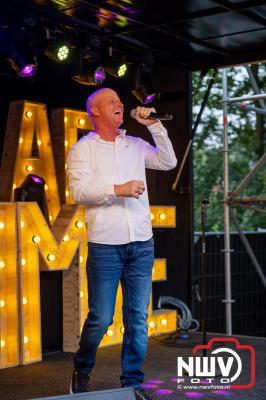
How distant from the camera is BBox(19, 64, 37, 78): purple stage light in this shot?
16.5 ft

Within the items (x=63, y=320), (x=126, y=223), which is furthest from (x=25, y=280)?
(x=126, y=223)

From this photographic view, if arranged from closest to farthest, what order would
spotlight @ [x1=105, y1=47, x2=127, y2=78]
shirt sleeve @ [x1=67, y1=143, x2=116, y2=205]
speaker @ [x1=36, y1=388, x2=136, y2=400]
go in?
speaker @ [x1=36, y1=388, x2=136, y2=400]
shirt sleeve @ [x1=67, y1=143, x2=116, y2=205]
spotlight @ [x1=105, y1=47, x2=127, y2=78]

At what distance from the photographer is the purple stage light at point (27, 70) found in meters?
5.02

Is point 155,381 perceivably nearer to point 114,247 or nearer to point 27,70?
point 114,247

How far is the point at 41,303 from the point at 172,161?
6.82 feet

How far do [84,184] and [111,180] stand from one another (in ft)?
0.55

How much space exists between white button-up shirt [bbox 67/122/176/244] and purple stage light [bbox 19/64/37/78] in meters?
1.39

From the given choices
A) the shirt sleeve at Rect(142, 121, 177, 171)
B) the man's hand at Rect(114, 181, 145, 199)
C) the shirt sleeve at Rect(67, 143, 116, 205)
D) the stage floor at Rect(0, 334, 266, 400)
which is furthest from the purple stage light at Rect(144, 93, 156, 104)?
the man's hand at Rect(114, 181, 145, 199)

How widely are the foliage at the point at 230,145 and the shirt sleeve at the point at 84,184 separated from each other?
7.09 metres

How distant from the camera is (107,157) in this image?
376 centimetres

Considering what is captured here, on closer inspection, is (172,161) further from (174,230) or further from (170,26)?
(174,230)

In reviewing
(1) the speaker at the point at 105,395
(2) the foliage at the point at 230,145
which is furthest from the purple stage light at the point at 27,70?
(2) the foliage at the point at 230,145

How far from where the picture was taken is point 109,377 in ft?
14.7

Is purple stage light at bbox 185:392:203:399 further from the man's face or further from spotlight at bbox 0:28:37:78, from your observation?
spotlight at bbox 0:28:37:78
